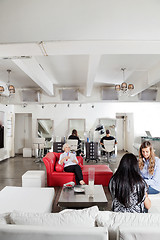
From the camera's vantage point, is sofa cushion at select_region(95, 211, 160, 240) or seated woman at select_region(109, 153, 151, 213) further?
seated woman at select_region(109, 153, 151, 213)

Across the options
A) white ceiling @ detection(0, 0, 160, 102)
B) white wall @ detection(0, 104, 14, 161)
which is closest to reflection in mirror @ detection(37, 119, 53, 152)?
white wall @ detection(0, 104, 14, 161)

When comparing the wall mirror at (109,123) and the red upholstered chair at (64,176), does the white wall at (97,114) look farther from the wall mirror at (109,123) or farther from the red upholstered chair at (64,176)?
the red upholstered chair at (64,176)

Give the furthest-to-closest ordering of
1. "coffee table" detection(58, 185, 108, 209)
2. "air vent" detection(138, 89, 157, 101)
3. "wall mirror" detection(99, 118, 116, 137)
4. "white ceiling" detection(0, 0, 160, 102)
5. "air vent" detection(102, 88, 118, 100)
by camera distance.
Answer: "wall mirror" detection(99, 118, 116, 137)
"air vent" detection(138, 89, 157, 101)
"air vent" detection(102, 88, 118, 100)
"coffee table" detection(58, 185, 108, 209)
"white ceiling" detection(0, 0, 160, 102)

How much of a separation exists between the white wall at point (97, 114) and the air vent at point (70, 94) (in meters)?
2.81

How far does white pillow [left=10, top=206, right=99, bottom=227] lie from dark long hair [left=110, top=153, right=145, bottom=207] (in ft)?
1.52

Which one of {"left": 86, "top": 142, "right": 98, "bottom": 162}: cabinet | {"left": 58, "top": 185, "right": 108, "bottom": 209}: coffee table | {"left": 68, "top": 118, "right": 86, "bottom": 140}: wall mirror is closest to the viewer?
{"left": 58, "top": 185, "right": 108, "bottom": 209}: coffee table

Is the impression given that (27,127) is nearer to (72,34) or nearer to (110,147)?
(110,147)

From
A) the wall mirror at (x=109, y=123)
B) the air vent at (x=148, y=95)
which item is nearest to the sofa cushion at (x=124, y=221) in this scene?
the air vent at (x=148, y=95)

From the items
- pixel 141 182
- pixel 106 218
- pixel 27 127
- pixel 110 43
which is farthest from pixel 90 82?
pixel 27 127

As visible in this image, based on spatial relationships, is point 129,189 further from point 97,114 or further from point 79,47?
point 97,114

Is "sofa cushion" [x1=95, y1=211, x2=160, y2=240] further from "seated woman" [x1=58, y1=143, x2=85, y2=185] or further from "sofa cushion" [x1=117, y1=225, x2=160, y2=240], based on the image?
"seated woman" [x1=58, y1=143, x2=85, y2=185]

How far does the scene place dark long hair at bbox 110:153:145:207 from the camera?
2.02 metres

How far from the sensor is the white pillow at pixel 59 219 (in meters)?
1.58

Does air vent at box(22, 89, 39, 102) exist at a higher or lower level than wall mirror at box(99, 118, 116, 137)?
higher
